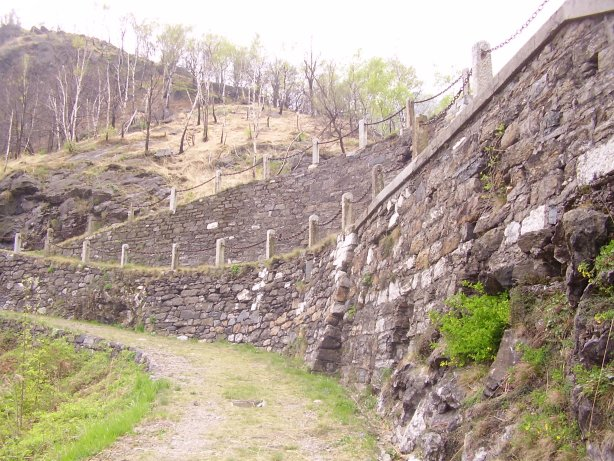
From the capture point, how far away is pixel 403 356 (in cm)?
664

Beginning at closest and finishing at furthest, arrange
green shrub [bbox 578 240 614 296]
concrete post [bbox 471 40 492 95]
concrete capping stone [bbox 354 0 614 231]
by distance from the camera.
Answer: green shrub [bbox 578 240 614 296] < concrete capping stone [bbox 354 0 614 231] < concrete post [bbox 471 40 492 95]

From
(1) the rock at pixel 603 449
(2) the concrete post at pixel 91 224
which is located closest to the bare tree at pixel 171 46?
(2) the concrete post at pixel 91 224

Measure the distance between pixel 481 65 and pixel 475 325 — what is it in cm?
426

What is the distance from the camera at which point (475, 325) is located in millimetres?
4770

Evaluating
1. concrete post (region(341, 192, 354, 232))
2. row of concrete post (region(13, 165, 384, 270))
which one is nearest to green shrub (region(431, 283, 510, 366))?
row of concrete post (region(13, 165, 384, 270))

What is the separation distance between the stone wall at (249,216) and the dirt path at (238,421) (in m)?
7.43

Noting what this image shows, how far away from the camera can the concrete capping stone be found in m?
4.55

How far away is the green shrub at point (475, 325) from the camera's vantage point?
4.62m

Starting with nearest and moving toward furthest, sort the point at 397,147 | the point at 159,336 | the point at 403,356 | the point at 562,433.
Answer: the point at 562,433
the point at 403,356
the point at 159,336
the point at 397,147

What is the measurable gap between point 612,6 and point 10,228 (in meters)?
27.2

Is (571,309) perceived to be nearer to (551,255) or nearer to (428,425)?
(551,255)

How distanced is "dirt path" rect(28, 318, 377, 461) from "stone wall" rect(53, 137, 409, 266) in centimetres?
743

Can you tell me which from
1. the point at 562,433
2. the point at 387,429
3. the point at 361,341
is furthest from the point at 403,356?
the point at 562,433

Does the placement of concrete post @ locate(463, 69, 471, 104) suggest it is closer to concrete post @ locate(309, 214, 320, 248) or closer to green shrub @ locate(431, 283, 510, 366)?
concrete post @ locate(309, 214, 320, 248)
